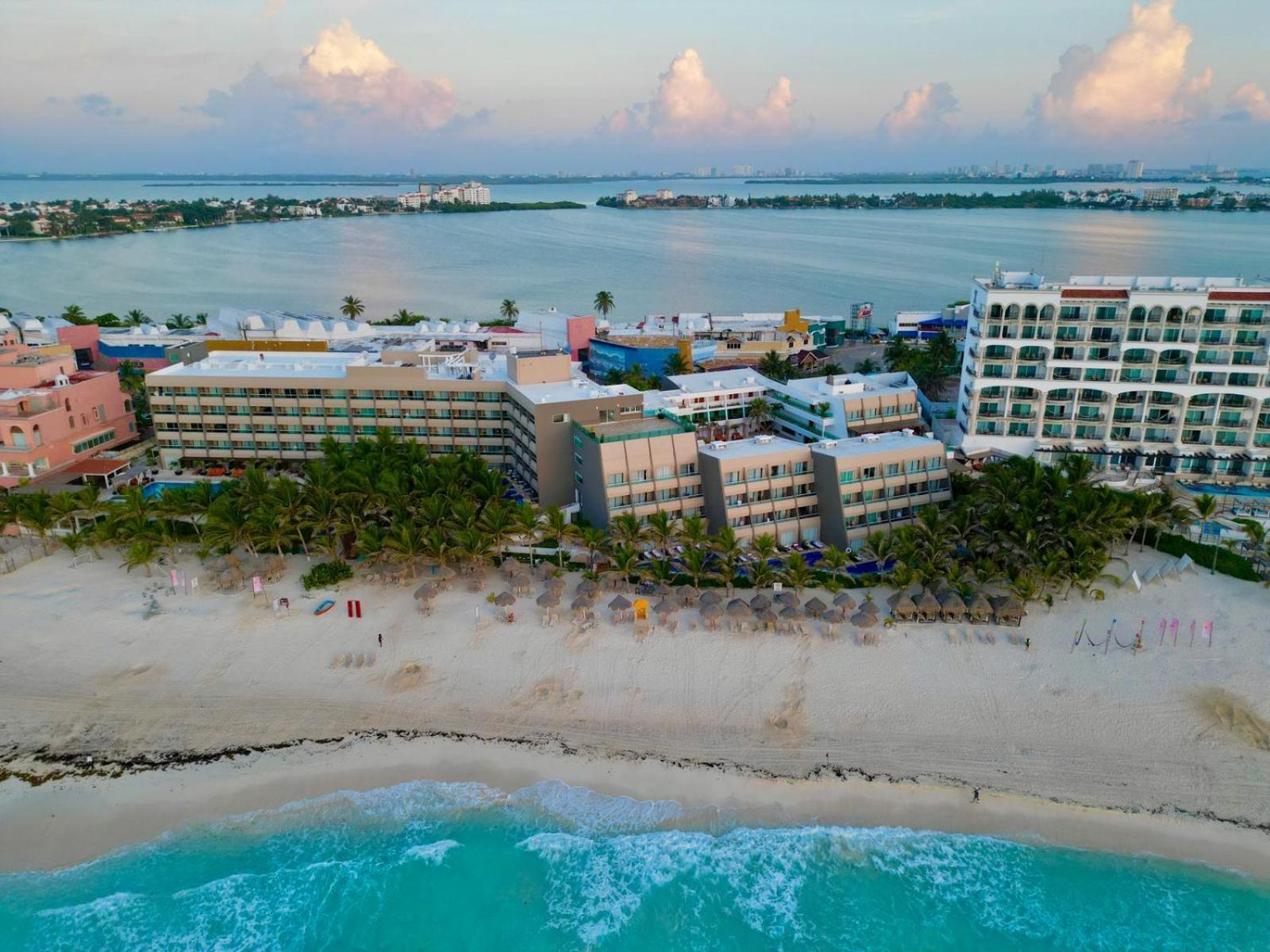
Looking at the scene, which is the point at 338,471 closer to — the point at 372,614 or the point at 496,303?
the point at 372,614

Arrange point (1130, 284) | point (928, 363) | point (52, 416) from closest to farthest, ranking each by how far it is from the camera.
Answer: point (52, 416) → point (1130, 284) → point (928, 363)

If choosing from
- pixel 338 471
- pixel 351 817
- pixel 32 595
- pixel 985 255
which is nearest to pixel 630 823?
pixel 351 817

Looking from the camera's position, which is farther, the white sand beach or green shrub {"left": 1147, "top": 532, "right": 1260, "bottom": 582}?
green shrub {"left": 1147, "top": 532, "right": 1260, "bottom": 582}

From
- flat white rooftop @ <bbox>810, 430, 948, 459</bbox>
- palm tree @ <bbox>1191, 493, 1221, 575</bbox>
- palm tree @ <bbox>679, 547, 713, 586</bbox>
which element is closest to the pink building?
palm tree @ <bbox>679, 547, 713, 586</bbox>

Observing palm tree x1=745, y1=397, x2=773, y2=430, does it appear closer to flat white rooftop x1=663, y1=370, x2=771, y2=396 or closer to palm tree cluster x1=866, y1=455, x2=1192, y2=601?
flat white rooftop x1=663, y1=370, x2=771, y2=396

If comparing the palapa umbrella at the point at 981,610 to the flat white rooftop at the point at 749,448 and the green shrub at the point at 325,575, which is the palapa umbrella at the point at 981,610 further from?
the green shrub at the point at 325,575

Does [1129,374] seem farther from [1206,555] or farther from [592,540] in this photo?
[592,540]

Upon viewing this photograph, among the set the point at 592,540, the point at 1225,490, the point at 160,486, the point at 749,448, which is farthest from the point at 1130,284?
the point at 160,486
